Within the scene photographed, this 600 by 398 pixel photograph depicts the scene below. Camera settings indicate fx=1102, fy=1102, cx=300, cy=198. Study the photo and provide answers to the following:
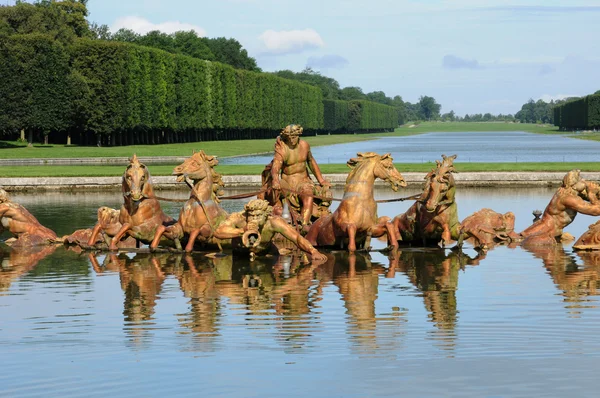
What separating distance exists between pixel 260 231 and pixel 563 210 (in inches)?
173

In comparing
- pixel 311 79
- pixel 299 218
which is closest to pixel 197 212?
pixel 299 218

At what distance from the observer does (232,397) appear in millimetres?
7051

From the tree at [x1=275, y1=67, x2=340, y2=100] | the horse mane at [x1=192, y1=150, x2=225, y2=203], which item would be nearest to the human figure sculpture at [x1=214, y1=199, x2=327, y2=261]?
the horse mane at [x1=192, y1=150, x2=225, y2=203]

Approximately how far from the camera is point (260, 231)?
1402 cm

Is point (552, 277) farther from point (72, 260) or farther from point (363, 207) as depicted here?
point (72, 260)

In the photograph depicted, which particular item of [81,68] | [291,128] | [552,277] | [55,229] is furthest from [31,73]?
[552,277]

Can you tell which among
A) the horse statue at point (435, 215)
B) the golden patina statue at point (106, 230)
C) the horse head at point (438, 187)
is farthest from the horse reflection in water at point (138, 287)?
the horse head at point (438, 187)

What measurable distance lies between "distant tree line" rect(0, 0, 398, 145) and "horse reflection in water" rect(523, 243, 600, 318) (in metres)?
49.8

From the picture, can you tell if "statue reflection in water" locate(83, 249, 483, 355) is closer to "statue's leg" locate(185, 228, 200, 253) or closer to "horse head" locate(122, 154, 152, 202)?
"statue's leg" locate(185, 228, 200, 253)

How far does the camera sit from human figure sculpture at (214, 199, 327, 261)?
13.8 metres

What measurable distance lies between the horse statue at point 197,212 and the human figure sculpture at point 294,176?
3.64ft

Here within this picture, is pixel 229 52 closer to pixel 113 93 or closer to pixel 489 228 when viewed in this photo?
pixel 113 93

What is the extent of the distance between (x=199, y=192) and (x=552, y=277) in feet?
16.1

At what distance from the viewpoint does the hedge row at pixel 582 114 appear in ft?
396
